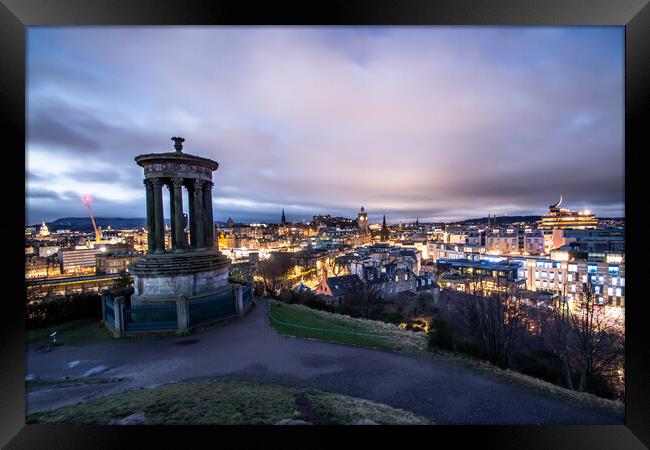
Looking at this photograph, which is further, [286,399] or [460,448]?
[286,399]

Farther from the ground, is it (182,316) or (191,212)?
(191,212)

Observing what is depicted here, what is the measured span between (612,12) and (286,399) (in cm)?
809

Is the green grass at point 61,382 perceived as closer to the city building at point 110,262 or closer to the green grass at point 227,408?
the green grass at point 227,408

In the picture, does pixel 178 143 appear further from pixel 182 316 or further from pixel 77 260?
pixel 77 260

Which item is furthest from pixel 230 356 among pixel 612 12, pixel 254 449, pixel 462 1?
pixel 612 12

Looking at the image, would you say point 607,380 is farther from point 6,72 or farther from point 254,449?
point 6,72

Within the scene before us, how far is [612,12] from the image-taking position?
3725mm

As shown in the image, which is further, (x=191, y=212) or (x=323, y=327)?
(x=191, y=212)

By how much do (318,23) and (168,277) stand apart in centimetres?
1025

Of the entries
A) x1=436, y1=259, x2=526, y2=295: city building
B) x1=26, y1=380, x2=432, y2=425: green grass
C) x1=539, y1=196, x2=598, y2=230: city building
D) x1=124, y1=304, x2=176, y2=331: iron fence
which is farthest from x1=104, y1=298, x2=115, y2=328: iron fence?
x1=539, y1=196, x2=598, y2=230: city building

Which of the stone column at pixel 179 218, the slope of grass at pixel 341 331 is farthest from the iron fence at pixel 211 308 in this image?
the stone column at pixel 179 218

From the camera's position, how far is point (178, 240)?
11.7 meters

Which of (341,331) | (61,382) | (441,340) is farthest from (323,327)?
(61,382)

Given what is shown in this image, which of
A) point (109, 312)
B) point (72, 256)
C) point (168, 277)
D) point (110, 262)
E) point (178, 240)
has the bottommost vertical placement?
point (110, 262)
